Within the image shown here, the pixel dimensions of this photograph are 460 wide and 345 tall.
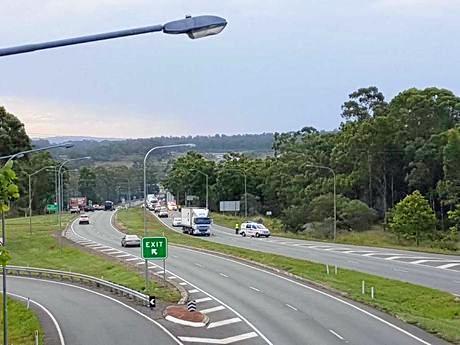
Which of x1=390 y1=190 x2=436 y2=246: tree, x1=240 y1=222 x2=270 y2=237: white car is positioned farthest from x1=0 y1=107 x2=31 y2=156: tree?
x1=390 y1=190 x2=436 y2=246: tree

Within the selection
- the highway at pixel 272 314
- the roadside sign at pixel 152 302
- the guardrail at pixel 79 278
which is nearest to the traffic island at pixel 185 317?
the highway at pixel 272 314

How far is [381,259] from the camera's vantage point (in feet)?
185

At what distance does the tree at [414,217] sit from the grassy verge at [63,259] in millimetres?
25613

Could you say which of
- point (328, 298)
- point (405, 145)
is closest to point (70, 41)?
point (328, 298)

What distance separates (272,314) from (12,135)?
56.7m

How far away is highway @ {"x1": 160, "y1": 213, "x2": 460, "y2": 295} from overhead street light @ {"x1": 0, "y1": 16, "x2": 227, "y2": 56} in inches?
1238

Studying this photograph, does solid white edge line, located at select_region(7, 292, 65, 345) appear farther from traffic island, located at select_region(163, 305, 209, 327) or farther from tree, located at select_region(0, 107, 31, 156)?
tree, located at select_region(0, 107, 31, 156)

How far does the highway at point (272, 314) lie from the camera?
2812cm

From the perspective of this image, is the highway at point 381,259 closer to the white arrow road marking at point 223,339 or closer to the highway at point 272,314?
the highway at point 272,314

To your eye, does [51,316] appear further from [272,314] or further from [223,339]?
[223,339]

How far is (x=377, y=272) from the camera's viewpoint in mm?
48219

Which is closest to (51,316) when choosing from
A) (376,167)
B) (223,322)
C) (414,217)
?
(223,322)

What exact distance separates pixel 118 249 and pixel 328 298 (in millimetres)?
35003

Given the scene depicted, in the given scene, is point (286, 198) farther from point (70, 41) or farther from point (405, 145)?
point (70, 41)
